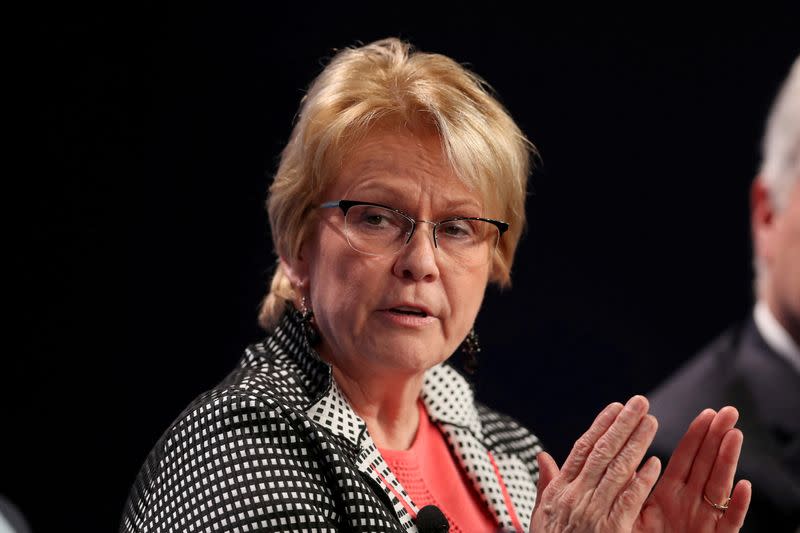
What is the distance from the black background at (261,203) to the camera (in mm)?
2719

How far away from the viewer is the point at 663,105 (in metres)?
3.45

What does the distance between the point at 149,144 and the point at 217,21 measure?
0.39 metres

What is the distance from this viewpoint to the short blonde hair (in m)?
2.04

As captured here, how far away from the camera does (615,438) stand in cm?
182

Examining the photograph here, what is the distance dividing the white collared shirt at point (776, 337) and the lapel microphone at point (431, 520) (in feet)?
3.20

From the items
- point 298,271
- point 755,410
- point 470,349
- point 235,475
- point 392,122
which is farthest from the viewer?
point 755,410

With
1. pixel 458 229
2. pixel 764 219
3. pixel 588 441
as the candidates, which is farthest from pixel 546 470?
pixel 764 219

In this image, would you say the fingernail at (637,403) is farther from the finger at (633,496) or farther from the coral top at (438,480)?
the coral top at (438,480)

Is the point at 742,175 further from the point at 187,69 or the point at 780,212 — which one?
the point at 187,69

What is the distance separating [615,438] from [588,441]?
0.05 m

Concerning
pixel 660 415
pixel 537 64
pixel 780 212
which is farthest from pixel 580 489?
pixel 537 64

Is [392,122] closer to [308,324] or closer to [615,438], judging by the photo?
[308,324]

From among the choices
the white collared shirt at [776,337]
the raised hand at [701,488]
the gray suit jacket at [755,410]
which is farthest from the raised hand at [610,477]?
the white collared shirt at [776,337]

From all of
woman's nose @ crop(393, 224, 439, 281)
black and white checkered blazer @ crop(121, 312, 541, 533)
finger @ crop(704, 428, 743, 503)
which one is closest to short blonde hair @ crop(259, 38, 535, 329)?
woman's nose @ crop(393, 224, 439, 281)
